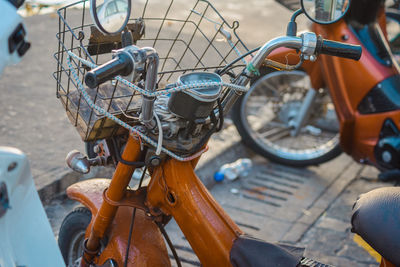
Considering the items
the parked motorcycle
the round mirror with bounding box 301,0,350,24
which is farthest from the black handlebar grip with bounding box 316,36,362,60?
the round mirror with bounding box 301,0,350,24

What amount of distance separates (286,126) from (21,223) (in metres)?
3.11

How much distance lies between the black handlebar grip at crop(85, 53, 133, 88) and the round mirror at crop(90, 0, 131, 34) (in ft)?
0.43

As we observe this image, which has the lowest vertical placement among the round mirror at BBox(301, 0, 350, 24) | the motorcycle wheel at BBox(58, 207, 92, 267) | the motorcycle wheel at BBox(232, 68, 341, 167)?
the motorcycle wheel at BBox(232, 68, 341, 167)

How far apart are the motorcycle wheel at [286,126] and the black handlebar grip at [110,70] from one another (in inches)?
98.8

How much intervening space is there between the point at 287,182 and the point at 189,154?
2.23 meters

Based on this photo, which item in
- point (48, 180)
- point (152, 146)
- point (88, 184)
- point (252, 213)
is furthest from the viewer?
point (252, 213)

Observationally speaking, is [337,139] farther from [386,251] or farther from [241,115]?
[386,251]

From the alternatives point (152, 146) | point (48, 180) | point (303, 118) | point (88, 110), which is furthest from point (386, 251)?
point (303, 118)

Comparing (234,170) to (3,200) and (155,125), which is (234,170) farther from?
(3,200)

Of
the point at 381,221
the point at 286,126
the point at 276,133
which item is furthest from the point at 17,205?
the point at 276,133

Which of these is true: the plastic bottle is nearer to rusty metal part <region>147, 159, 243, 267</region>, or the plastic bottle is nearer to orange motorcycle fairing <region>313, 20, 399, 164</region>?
orange motorcycle fairing <region>313, 20, 399, 164</region>

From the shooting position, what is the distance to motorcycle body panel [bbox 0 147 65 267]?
4.10 ft

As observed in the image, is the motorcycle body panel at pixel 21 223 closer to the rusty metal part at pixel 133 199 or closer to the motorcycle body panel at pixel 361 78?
the rusty metal part at pixel 133 199

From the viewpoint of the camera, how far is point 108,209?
188cm
